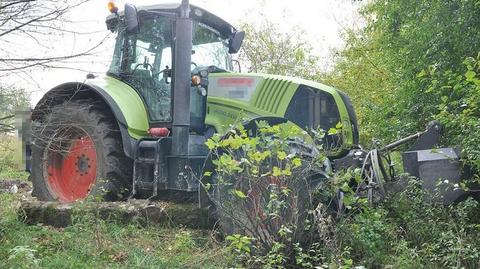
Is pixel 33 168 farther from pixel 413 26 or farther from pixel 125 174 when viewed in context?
pixel 413 26

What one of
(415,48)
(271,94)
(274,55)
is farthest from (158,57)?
(274,55)

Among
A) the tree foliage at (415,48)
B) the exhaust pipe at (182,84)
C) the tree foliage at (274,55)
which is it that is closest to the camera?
the exhaust pipe at (182,84)

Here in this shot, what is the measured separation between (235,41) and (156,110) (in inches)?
60.9

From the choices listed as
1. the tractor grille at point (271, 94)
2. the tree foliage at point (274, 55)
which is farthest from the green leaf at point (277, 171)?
the tree foliage at point (274, 55)

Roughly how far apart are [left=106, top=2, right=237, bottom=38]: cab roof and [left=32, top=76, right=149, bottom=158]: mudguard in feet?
2.63

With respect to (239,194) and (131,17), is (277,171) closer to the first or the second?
(239,194)

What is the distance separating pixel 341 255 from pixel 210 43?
149 inches

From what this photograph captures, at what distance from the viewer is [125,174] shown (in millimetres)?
5953

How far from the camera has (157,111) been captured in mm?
6227

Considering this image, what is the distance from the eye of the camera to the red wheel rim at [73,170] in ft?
20.2

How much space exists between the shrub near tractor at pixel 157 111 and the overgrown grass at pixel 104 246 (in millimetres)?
680

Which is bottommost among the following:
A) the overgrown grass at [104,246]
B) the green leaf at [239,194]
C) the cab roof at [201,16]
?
the overgrown grass at [104,246]

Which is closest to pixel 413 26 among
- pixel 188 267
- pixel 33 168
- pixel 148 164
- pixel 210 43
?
pixel 210 43

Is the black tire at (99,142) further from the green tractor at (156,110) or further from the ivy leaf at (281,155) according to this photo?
the ivy leaf at (281,155)
